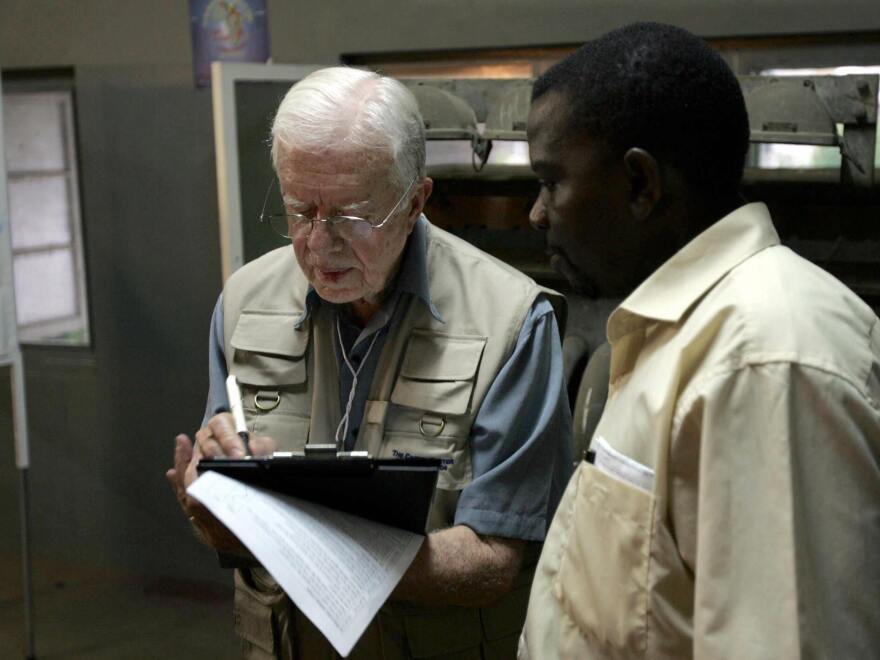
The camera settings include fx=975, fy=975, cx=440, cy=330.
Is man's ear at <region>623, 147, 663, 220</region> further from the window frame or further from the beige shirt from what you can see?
the window frame

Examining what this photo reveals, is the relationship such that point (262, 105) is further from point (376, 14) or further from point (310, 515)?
point (310, 515)

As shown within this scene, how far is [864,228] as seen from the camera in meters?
3.43

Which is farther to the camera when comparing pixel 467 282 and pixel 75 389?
pixel 75 389

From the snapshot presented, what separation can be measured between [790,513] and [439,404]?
2.87 feet

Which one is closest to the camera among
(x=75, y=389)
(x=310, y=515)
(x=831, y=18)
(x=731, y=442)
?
(x=731, y=442)

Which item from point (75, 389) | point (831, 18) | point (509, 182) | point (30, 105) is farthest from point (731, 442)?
point (30, 105)

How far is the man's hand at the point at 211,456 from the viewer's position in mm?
1511

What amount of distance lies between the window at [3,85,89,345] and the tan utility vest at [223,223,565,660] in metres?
3.34

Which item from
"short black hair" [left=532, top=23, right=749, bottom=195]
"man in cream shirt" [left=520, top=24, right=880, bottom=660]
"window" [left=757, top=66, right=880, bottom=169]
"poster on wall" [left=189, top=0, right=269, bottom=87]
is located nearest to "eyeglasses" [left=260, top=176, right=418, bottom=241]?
"man in cream shirt" [left=520, top=24, right=880, bottom=660]

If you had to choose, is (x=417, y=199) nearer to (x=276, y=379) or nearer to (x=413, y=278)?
(x=413, y=278)

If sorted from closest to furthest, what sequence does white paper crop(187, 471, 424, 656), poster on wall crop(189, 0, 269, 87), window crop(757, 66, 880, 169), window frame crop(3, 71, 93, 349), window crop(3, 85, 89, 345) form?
white paper crop(187, 471, 424, 656) < window crop(757, 66, 880, 169) < poster on wall crop(189, 0, 269, 87) < window frame crop(3, 71, 93, 349) < window crop(3, 85, 89, 345)

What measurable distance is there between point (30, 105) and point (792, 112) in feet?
12.1

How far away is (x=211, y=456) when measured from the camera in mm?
1518

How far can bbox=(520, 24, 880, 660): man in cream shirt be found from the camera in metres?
0.93
